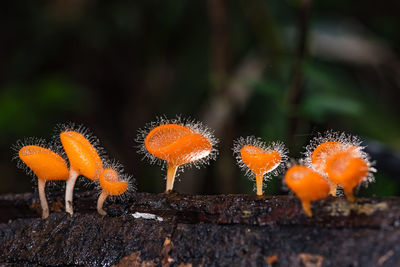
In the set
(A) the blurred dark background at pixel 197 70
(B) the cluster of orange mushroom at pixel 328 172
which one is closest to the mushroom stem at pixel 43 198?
(B) the cluster of orange mushroom at pixel 328 172

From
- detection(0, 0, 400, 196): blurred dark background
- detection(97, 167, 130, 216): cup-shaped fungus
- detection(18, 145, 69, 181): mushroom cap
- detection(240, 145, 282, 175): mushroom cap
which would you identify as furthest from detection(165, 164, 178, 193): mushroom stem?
detection(0, 0, 400, 196): blurred dark background

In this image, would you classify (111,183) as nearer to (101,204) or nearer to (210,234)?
(101,204)

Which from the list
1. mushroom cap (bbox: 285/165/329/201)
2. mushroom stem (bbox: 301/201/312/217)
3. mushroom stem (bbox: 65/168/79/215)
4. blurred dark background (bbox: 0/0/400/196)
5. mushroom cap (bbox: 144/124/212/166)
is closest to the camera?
mushroom cap (bbox: 285/165/329/201)

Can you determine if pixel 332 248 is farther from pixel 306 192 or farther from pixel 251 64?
pixel 251 64

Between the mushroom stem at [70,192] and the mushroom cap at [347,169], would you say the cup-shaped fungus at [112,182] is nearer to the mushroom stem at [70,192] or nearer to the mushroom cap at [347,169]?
the mushroom stem at [70,192]

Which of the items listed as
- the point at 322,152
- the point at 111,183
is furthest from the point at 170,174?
the point at 322,152

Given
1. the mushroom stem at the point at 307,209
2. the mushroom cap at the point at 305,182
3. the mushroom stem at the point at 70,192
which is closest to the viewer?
the mushroom cap at the point at 305,182

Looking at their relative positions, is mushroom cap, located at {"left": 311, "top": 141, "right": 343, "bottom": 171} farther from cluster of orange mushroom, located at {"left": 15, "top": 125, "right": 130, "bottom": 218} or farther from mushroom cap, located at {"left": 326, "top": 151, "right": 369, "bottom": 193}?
cluster of orange mushroom, located at {"left": 15, "top": 125, "right": 130, "bottom": 218}

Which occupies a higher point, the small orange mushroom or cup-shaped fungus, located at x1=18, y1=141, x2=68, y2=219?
cup-shaped fungus, located at x1=18, y1=141, x2=68, y2=219
